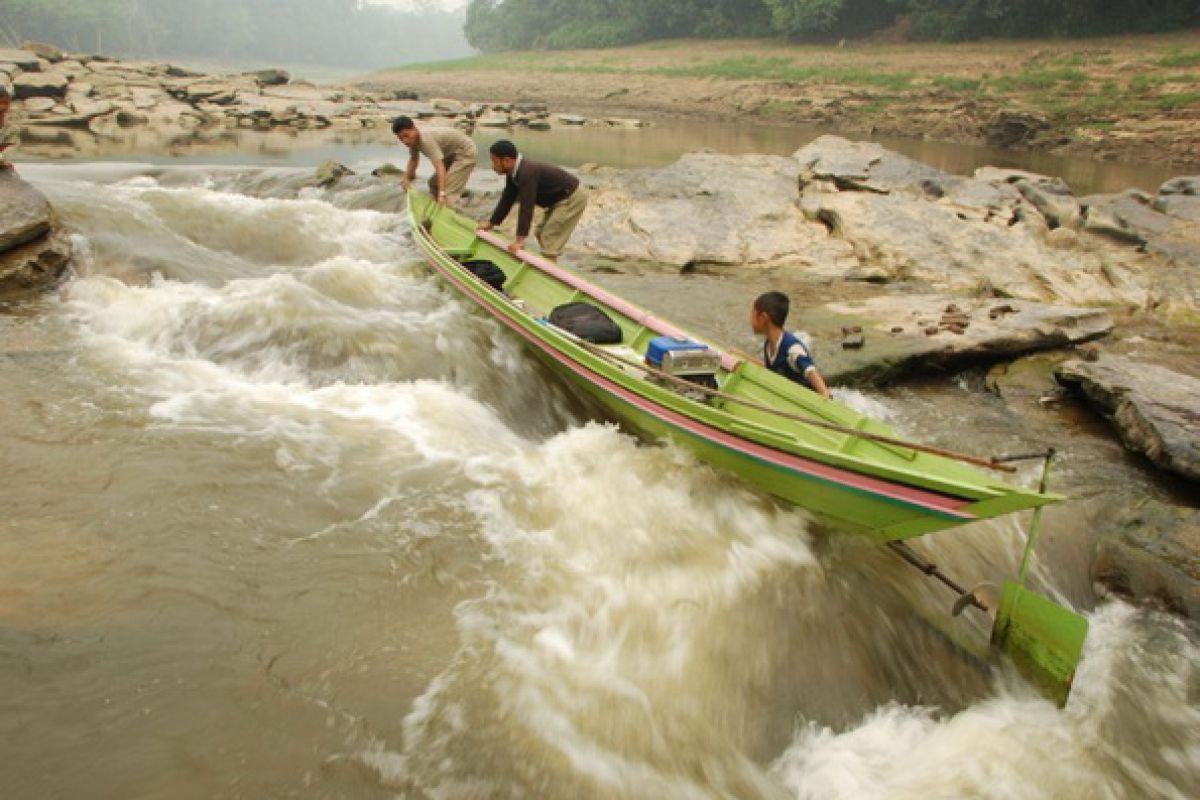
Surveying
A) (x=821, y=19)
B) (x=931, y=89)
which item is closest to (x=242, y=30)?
(x=821, y=19)

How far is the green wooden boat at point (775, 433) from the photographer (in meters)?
4.84

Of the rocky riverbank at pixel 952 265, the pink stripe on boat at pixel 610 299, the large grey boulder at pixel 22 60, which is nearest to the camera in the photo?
the rocky riverbank at pixel 952 265

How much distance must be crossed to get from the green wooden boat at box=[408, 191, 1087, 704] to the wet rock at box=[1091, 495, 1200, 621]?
1133mm

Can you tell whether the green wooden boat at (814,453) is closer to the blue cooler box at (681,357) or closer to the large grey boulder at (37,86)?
the blue cooler box at (681,357)

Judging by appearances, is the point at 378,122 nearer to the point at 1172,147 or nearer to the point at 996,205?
the point at 996,205

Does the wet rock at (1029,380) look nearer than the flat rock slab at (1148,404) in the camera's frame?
No

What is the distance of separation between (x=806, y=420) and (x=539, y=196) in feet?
20.6

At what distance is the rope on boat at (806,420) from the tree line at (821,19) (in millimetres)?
45645

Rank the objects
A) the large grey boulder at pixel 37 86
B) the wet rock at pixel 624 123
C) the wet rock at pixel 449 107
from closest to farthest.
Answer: the large grey boulder at pixel 37 86
the wet rock at pixel 449 107
the wet rock at pixel 624 123

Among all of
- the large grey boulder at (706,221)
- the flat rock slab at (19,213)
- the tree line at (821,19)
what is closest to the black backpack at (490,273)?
the large grey boulder at (706,221)

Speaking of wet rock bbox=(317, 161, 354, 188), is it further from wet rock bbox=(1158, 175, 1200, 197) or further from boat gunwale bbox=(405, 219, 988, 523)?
wet rock bbox=(1158, 175, 1200, 197)

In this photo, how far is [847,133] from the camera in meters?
38.0

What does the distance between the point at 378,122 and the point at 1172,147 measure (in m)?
32.2

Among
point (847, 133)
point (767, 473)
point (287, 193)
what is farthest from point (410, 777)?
point (847, 133)
